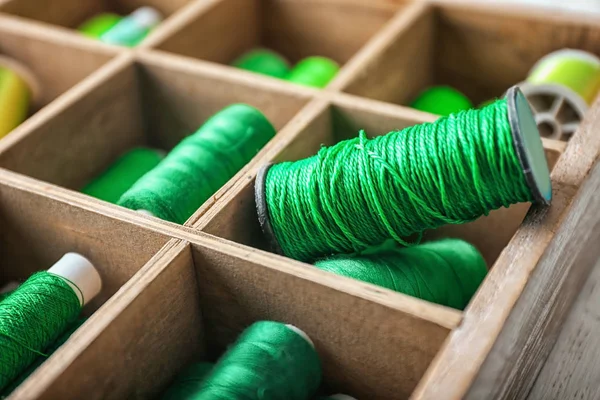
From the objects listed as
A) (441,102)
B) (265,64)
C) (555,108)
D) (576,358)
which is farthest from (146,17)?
(576,358)

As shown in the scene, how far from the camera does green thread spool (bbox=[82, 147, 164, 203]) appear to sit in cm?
144

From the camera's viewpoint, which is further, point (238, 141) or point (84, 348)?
point (238, 141)

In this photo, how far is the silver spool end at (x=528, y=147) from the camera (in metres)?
0.96

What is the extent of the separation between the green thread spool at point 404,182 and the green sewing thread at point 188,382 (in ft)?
0.75

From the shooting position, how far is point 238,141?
1326mm

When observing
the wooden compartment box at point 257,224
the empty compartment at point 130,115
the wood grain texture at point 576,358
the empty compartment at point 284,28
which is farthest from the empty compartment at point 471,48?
the wood grain texture at point 576,358

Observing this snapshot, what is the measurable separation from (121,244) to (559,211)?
0.63 m

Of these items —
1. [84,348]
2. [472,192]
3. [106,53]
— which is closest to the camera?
[84,348]

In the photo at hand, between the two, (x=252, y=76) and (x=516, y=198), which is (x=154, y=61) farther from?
(x=516, y=198)

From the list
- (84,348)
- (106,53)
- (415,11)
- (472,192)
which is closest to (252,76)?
(106,53)

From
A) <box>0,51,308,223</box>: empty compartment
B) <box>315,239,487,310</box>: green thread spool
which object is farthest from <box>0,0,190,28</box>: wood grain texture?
<box>315,239,487,310</box>: green thread spool

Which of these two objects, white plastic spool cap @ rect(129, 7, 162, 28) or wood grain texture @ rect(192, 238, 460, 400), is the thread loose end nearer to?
wood grain texture @ rect(192, 238, 460, 400)

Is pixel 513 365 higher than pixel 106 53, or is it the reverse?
pixel 106 53

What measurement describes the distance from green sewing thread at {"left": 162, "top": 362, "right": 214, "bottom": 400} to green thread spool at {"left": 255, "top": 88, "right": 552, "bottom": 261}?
0.23m
